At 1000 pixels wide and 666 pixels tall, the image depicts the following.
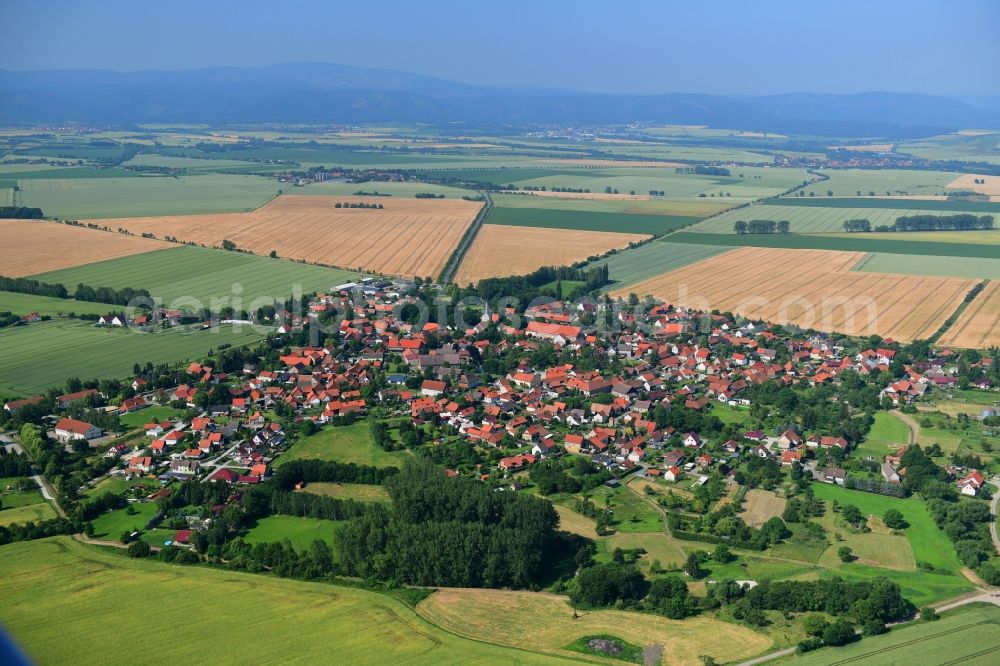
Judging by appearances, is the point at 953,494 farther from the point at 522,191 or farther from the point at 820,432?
the point at 522,191

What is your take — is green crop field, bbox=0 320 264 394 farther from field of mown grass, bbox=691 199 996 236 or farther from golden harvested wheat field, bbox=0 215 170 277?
field of mown grass, bbox=691 199 996 236

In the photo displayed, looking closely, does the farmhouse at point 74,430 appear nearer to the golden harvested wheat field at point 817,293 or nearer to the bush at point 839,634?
the bush at point 839,634

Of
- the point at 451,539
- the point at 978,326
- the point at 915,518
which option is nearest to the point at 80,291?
the point at 451,539

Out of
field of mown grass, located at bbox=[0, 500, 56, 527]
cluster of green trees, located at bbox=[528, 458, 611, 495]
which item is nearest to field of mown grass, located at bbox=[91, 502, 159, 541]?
field of mown grass, located at bbox=[0, 500, 56, 527]

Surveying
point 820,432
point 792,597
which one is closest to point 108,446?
point 792,597

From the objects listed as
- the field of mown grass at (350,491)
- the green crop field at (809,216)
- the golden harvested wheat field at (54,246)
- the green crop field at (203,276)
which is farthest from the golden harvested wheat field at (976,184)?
the field of mown grass at (350,491)
